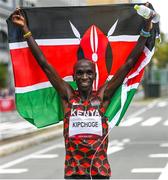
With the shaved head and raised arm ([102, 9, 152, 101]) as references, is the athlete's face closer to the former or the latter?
the shaved head

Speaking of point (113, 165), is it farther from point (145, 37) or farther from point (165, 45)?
point (165, 45)

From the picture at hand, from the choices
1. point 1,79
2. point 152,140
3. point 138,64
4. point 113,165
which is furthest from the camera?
point 1,79

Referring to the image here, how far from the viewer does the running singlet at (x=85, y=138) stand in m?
3.93

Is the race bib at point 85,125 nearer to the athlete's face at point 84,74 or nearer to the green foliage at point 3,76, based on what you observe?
the athlete's face at point 84,74

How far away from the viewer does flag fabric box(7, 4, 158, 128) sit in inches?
170

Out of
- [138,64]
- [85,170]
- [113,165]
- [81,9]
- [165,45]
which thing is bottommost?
[165,45]

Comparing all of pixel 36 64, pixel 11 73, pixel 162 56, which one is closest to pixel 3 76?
pixel 11 73

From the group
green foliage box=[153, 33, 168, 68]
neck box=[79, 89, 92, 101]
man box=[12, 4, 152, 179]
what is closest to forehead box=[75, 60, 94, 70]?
man box=[12, 4, 152, 179]

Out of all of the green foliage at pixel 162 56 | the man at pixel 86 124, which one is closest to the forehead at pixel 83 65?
the man at pixel 86 124

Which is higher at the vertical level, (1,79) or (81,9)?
(81,9)

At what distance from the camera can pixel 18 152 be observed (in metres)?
14.7

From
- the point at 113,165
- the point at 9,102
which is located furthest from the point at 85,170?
the point at 9,102

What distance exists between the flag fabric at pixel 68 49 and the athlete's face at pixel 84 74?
331mm

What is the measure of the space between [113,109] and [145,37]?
603 mm
